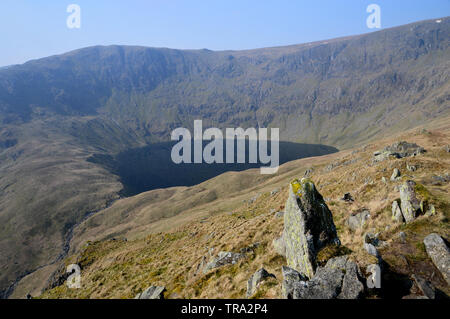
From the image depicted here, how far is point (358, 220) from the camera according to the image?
1966 centimetres

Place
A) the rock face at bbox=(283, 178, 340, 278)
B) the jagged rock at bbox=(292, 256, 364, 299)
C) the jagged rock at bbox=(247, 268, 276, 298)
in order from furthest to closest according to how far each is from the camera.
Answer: the jagged rock at bbox=(247, 268, 276, 298) < the rock face at bbox=(283, 178, 340, 278) < the jagged rock at bbox=(292, 256, 364, 299)

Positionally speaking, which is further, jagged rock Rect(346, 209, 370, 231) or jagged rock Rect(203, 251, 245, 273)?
jagged rock Rect(203, 251, 245, 273)

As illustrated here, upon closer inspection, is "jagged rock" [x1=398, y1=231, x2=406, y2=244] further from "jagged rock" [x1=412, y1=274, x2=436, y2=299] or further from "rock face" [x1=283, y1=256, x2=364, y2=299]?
"rock face" [x1=283, y1=256, x2=364, y2=299]

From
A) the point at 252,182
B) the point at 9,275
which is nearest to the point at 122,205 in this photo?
the point at 9,275

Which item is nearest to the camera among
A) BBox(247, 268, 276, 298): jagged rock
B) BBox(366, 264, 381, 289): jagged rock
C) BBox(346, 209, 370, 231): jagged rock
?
BBox(366, 264, 381, 289): jagged rock

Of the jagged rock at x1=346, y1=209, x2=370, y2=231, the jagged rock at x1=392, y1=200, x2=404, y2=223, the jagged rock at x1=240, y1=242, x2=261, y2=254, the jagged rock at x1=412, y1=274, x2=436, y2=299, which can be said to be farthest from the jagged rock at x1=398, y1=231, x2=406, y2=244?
the jagged rock at x1=240, y1=242, x2=261, y2=254

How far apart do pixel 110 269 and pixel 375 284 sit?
156 feet

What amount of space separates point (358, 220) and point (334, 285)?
11.8 meters

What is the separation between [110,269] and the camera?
4500cm

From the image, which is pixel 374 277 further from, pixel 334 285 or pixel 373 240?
pixel 373 240

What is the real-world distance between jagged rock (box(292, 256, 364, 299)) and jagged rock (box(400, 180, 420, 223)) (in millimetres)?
8680

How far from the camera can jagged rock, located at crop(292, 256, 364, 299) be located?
9.44 meters
